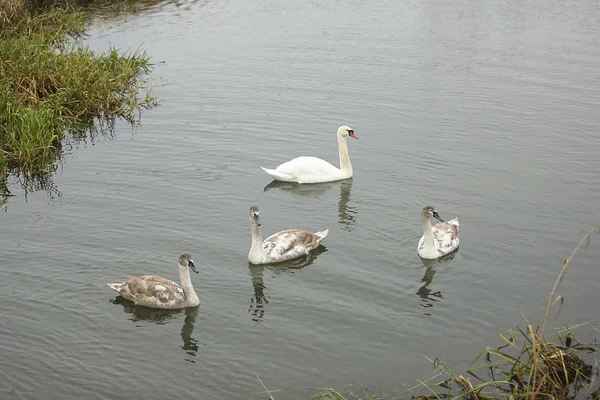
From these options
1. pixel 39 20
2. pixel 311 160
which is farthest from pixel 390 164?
pixel 39 20

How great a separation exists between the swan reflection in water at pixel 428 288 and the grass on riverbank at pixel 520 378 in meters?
1.80

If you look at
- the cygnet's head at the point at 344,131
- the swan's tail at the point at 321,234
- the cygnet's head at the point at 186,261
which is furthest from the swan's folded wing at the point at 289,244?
the cygnet's head at the point at 344,131

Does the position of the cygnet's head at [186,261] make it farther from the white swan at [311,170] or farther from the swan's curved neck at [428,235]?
the white swan at [311,170]

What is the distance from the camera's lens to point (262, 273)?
45.0 ft

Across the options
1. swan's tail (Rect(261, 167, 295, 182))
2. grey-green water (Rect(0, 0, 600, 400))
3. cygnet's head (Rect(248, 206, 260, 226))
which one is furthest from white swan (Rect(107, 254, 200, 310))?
swan's tail (Rect(261, 167, 295, 182))

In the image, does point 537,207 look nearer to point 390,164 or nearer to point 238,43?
point 390,164

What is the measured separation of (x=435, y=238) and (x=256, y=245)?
294 centimetres

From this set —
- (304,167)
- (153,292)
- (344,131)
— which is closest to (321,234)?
(304,167)

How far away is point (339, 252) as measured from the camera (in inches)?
567

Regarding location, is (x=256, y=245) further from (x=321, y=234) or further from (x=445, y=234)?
(x=445, y=234)

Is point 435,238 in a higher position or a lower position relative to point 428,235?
lower

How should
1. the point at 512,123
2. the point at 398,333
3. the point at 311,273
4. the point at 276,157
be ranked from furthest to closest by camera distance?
1. the point at 512,123
2. the point at 276,157
3. the point at 311,273
4. the point at 398,333

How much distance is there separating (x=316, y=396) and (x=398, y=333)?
1.88 m

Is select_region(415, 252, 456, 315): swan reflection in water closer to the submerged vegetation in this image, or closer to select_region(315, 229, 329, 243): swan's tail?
select_region(315, 229, 329, 243): swan's tail
